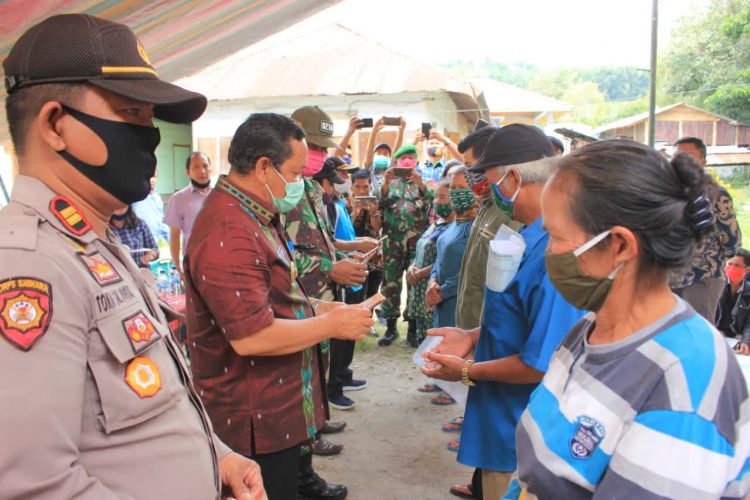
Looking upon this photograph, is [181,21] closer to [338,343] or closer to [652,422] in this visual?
[338,343]

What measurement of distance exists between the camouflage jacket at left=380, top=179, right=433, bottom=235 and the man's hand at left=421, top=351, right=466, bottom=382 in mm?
5009

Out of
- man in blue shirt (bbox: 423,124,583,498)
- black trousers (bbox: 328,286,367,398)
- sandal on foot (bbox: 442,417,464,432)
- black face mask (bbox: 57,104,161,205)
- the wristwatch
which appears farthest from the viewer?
black trousers (bbox: 328,286,367,398)

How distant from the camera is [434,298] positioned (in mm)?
4680

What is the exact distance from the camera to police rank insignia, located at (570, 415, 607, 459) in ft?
4.34

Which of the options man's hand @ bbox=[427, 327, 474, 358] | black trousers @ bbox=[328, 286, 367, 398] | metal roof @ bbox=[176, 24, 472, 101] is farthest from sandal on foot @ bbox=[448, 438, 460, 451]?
metal roof @ bbox=[176, 24, 472, 101]

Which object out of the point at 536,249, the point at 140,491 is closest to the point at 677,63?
the point at 536,249

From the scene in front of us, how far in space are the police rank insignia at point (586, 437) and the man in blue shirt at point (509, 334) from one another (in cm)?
75

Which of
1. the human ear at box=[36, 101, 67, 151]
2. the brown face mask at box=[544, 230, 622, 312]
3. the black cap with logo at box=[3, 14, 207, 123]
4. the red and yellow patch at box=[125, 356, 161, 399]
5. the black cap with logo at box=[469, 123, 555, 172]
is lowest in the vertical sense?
the red and yellow patch at box=[125, 356, 161, 399]

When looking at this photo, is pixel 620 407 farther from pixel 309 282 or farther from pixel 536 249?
pixel 309 282

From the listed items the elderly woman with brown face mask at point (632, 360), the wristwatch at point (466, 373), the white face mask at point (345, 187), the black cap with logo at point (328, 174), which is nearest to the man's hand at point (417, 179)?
the white face mask at point (345, 187)

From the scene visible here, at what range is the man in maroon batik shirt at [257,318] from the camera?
2.20 meters

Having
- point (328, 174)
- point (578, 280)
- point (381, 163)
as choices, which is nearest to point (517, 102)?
point (381, 163)

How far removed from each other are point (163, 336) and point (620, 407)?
1.07 meters

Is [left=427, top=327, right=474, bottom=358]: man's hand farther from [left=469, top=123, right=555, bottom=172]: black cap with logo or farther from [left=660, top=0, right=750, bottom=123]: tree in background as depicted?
[left=660, top=0, right=750, bottom=123]: tree in background
